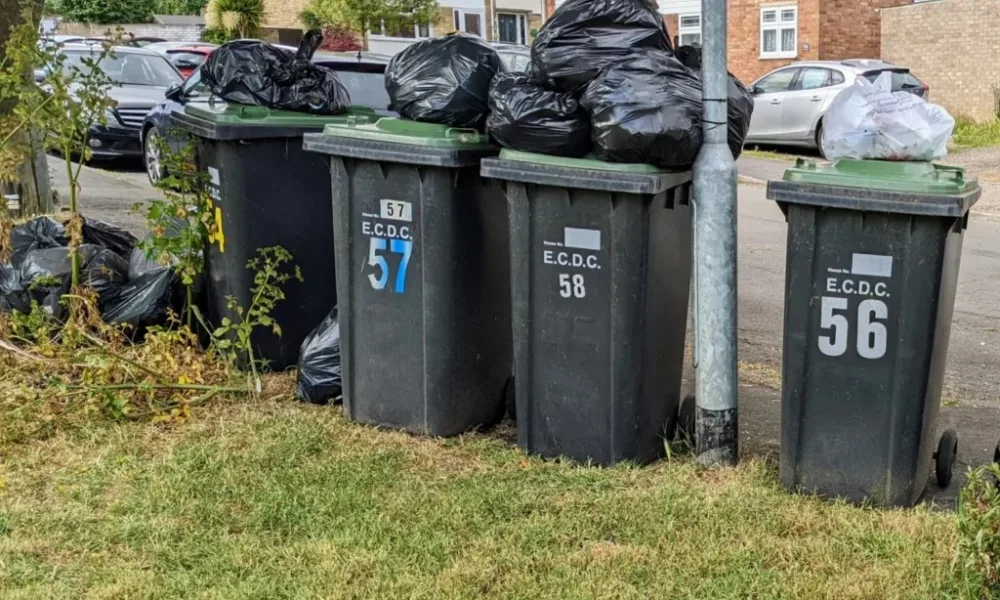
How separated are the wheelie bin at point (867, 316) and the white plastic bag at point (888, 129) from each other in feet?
0.34

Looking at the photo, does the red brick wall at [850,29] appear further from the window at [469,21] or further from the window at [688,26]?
the window at [469,21]

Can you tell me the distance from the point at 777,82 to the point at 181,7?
30.7 m

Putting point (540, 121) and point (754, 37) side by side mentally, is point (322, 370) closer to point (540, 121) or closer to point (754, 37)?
point (540, 121)

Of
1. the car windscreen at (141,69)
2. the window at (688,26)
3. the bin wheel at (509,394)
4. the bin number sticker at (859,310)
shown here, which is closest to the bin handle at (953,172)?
the bin number sticker at (859,310)

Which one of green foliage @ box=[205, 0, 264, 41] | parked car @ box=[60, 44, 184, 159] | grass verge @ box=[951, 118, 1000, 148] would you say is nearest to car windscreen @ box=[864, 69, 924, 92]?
grass verge @ box=[951, 118, 1000, 148]

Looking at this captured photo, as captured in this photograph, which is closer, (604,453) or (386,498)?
(386,498)

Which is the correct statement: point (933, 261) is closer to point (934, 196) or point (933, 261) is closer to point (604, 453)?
point (934, 196)

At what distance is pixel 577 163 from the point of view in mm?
4137

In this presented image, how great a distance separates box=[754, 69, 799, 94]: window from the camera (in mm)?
17969

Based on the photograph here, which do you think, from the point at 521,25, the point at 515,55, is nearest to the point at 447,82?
the point at 515,55

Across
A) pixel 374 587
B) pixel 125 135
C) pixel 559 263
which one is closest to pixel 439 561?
pixel 374 587

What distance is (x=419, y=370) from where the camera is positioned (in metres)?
4.71

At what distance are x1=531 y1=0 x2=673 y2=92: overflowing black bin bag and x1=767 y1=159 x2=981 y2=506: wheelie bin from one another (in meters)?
0.86

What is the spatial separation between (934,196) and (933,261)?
21 centimetres
